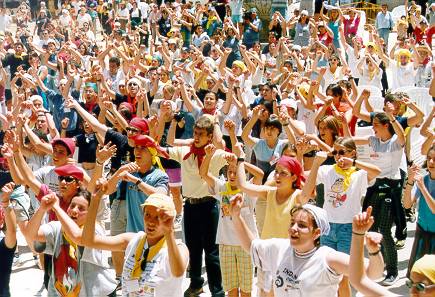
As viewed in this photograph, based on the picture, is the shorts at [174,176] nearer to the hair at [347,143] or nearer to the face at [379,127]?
the face at [379,127]

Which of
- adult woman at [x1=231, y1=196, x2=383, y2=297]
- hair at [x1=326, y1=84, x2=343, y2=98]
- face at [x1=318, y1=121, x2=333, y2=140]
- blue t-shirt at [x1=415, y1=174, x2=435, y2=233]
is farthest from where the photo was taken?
hair at [x1=326, y1=84, x2=343, y2=98]

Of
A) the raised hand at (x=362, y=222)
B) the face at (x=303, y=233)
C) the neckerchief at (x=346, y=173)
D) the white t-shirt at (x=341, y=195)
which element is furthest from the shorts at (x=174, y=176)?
the raised hand at (x=362, y=222)

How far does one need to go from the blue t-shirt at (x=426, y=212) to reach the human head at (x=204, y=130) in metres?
1.93

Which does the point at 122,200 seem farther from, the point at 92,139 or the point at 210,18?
the point at 210,18

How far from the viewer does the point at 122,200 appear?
7645mm

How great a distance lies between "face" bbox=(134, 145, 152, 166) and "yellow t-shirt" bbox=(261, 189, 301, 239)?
1158 mm

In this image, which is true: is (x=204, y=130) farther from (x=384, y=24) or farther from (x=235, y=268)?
(x=384, y=24)

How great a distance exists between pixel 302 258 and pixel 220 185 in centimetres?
238

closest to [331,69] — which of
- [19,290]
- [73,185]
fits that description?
[19,290]

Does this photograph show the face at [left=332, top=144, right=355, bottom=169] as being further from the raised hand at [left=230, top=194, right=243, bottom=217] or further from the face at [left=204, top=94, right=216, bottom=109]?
the face at [left=204, top=94, right=216, bottom=109]

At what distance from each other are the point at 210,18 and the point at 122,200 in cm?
1505

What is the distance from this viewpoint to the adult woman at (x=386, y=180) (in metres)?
7.65

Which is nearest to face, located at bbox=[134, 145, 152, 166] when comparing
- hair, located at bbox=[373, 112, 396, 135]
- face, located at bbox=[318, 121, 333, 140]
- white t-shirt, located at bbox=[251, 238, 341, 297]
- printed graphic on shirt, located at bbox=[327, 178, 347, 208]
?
printed graphic on shirt, located at bbox=[327, 178, 347, 208]

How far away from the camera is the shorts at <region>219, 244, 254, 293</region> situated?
6867mm
